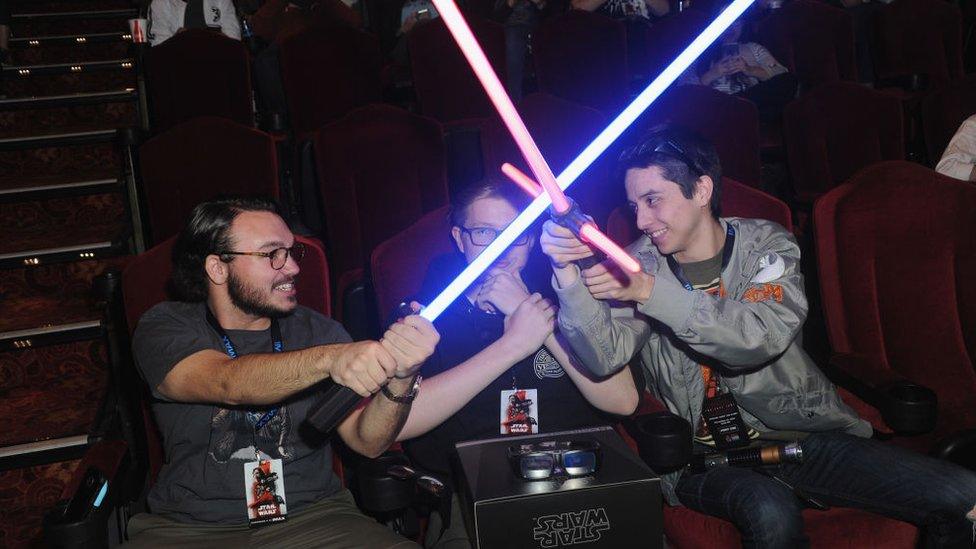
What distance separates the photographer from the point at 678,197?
5.59 feet

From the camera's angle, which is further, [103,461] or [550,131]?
[550,131]

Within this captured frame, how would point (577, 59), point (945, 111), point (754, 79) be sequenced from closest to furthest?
point (945, 111)
point (754, 79)
point (577, 59)

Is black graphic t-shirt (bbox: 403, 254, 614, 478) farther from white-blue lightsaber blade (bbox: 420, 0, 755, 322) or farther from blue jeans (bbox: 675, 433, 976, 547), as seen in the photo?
white-blue lightsaber blade (bbox: 420, 0, 755, 322)

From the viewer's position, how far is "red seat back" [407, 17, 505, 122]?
402 centimetres

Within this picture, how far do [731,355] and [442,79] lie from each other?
2978mm

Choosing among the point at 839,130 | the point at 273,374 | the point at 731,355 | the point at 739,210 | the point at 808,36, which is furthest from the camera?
the point at 808,36

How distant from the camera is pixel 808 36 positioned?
15.0 ft

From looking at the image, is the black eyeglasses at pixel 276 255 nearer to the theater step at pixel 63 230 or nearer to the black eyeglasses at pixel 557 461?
the black eyeglasses at pixel 557 461

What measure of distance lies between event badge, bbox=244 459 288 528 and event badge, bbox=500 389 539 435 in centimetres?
54

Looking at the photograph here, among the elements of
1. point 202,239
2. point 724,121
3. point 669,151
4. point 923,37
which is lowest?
point 202,239

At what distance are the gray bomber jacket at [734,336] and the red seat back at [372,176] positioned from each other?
1.41 meters

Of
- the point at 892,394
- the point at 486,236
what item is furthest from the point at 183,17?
the point at 892,394

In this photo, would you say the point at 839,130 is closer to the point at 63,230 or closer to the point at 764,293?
the point at 764,293

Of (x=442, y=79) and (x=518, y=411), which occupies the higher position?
(x=442, y=79)
